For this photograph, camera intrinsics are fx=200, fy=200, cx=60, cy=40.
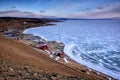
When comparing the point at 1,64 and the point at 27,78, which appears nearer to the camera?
the point at 27,78

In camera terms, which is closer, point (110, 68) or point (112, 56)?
point (110, 68)

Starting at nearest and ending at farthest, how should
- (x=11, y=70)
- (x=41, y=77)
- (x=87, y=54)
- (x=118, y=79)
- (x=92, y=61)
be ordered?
1. (x=41, y=77)
2. (x=11, y=70)
3. (x=118, y=79)
4. (x=92, y=61)
5. (x=87, y=54)

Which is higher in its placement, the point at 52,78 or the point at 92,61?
the point at 52,78

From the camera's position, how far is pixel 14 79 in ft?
28.9

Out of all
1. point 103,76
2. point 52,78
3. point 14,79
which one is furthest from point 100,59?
point 14,79

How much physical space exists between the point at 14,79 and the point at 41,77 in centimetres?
127

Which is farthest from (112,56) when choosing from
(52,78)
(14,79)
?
(14,79)

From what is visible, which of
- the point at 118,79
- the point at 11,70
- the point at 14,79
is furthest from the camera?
the point at 118,79

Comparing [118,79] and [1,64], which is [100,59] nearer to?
[118,79]

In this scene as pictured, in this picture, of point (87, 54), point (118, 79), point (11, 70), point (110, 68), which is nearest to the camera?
point (11, 70)

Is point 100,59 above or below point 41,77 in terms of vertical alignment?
below

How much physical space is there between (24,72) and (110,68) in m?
8.65

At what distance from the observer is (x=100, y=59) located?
19250 mm

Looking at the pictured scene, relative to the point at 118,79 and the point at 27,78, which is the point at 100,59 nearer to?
the point at 118,79
